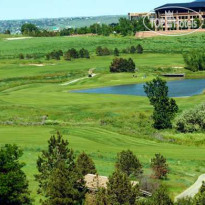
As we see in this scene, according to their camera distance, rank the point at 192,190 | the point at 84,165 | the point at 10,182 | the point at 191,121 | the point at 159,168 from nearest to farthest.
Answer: the point at 10,182
the point at 84,165
the point at 192,190
the point at 159,168
the point at 191,121

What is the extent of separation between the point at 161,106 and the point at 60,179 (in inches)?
1481

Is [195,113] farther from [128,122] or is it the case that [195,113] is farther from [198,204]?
[198,204]

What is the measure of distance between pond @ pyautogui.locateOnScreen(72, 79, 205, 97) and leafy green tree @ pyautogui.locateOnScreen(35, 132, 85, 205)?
198 feet

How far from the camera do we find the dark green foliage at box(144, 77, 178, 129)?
223 ft

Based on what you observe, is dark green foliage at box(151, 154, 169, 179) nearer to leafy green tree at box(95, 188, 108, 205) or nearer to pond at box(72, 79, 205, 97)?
leafy green tree at box(95, 188, 108, 205)

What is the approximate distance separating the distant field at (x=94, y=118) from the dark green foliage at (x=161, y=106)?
1.46 metres

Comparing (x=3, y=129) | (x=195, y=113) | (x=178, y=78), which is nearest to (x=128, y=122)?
(x=195, y=113)

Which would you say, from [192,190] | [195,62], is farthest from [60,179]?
[195,62]

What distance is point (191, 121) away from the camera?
6681 centimetres

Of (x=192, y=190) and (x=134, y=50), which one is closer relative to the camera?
(x=192, y=190)

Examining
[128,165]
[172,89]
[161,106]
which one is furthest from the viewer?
[172,89]

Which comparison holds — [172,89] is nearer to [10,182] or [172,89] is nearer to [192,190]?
[192,190]

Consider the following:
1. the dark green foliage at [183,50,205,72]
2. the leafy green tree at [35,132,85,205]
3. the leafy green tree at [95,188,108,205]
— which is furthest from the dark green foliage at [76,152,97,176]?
the dark green foliage at [183,50,205,72]

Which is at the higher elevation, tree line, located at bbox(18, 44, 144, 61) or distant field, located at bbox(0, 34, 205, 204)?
tree line, located at bbox(18, 44, 144, 61)
